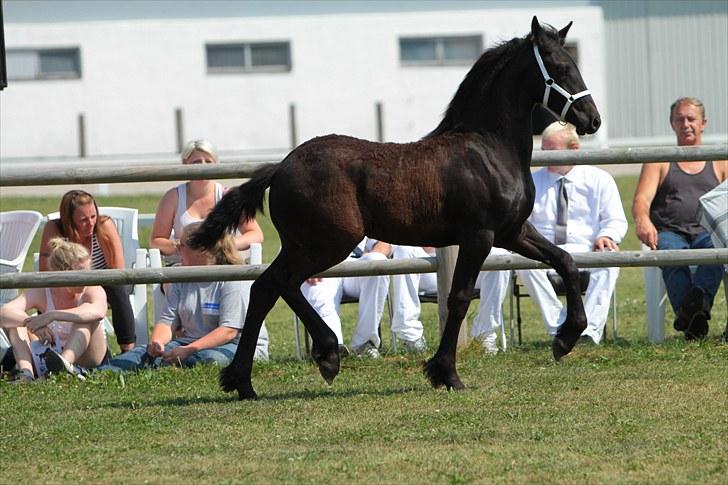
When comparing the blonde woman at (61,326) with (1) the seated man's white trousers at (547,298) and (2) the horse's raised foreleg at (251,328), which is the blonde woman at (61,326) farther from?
(1) the seated man's white trousers at (547,298)

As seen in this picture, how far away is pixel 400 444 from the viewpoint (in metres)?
5.77

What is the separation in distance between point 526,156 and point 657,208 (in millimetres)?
2779

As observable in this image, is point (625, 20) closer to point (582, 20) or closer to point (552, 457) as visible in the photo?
point (582, 20)

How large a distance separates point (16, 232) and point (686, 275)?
4.67 meters

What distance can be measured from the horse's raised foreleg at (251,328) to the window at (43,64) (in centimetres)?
1890

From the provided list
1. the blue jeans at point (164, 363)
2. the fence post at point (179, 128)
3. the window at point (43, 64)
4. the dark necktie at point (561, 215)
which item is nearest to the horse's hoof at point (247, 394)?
the blue jeans at point (164, 363)

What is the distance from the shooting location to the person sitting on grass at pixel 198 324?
8.41 meters

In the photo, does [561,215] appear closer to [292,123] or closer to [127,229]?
[127,229]

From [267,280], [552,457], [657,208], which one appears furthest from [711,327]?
[552,457]

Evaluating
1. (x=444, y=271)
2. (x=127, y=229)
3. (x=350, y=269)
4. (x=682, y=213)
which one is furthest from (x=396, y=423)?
(x=127, y=229)

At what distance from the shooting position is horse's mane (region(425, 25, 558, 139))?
22.9 ft

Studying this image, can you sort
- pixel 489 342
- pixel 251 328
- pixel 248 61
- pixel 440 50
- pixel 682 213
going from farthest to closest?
pixel 440 50 < pixel 248 61 < pixel 682 213 < pixel 489 342 < pixel 251 328

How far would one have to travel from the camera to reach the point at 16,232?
945cm

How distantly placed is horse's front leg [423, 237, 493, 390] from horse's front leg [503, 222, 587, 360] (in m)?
0.36
